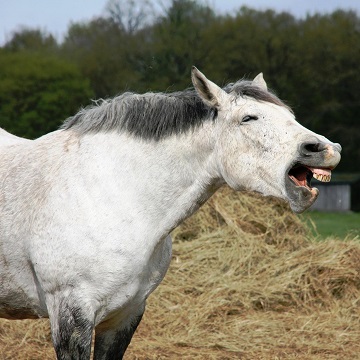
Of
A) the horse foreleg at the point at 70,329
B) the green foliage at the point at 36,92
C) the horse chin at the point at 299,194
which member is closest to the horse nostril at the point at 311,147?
the horse chin at the point at 299,194

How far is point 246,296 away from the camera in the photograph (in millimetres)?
6457

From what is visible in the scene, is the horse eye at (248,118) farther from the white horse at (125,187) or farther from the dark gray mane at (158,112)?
the dark gray mane at (158,112)

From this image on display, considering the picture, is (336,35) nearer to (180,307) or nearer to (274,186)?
(180,307)

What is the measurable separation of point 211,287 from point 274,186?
3.78m

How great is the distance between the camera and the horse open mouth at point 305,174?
9.84 ft

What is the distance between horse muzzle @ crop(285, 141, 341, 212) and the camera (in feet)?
9.65

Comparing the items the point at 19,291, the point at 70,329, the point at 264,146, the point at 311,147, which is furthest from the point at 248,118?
the point at 19,291

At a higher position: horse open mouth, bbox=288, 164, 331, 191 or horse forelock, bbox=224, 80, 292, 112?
horse forelock, bbox=224, 80, 292, 112

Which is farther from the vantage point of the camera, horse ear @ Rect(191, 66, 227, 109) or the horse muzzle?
horse ear @ Rect(191, 66, 227, 109)

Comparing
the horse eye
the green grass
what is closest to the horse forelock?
the horse eye

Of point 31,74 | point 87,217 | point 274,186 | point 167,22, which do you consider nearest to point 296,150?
point 274,186

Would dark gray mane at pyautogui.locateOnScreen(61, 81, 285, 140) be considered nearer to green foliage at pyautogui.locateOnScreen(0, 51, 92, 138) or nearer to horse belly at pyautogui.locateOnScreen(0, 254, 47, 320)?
horse belly at pyautogui.locateOnScreen(0, 254, 47, 320)

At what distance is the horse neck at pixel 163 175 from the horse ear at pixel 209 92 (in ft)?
0.55

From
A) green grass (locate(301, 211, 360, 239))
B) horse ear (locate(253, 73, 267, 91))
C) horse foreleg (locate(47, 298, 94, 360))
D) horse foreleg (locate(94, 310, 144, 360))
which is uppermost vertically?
horse ear (locate(253, 73, 267, 91))
